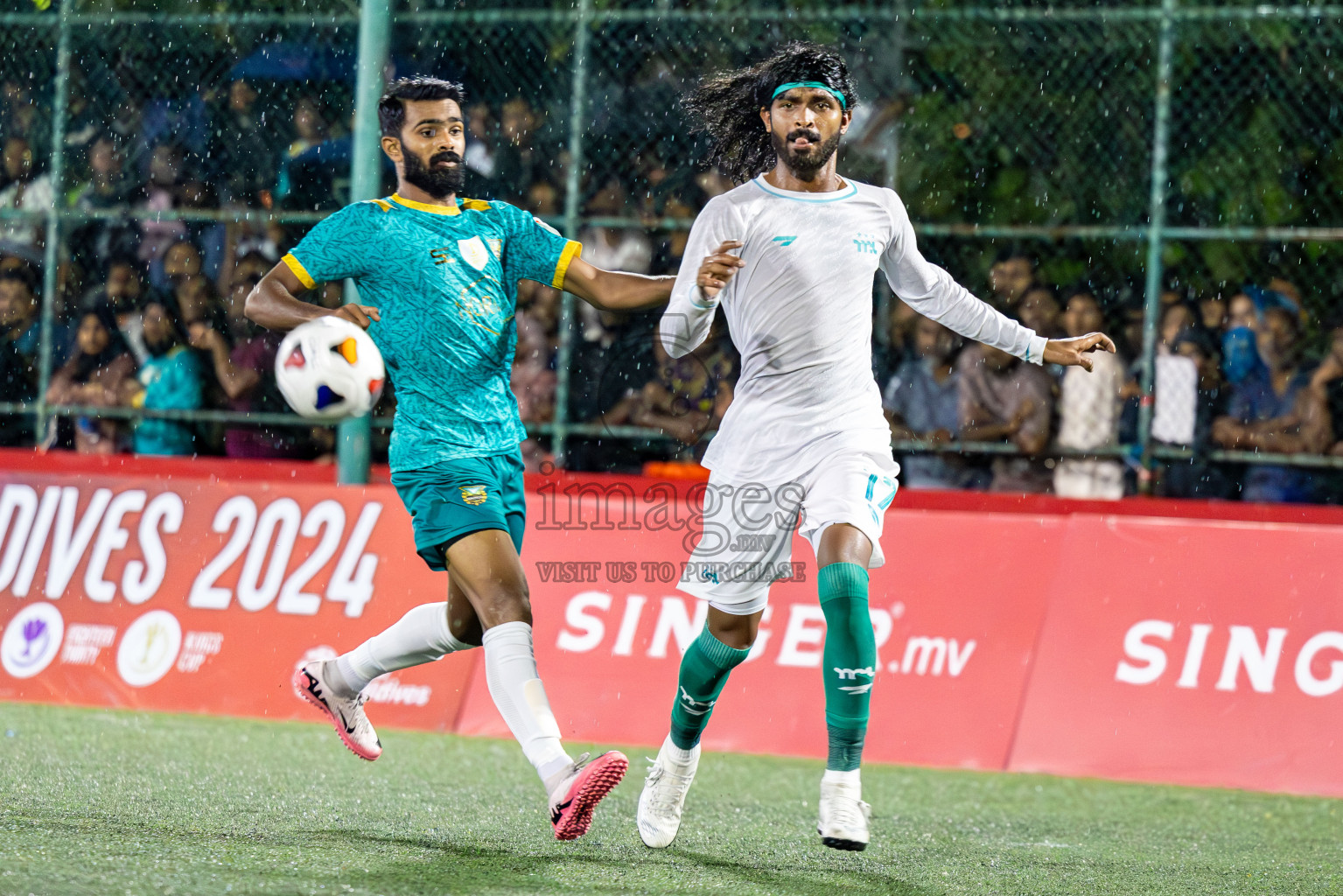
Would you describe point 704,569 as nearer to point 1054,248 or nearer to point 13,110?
point 1054,248

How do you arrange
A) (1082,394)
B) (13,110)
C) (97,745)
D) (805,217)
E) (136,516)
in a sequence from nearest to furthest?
(805,217) < (97,745) < (136,516) < (1082,394) < (13,110)

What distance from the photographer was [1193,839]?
5664 mm

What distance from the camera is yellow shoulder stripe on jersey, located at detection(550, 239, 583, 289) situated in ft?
17.4

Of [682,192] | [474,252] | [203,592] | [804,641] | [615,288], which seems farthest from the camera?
[682,192]

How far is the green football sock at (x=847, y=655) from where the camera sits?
4.74 meters

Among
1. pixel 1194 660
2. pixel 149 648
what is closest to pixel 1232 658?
pixel 1194 660

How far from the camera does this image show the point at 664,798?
16.8 ft

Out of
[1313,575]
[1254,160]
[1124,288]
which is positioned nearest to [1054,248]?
[1124,288]

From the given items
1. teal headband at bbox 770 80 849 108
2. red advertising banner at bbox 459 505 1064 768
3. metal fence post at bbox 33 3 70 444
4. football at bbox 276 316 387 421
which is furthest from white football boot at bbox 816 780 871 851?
metal fence post at bbox 33 3 70 444

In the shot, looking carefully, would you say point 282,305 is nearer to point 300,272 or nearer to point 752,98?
point 300,272

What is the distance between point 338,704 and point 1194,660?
3696mm

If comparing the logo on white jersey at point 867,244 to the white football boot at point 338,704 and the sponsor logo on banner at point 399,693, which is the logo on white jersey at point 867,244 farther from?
the sponsor logo on banner at point 399,693

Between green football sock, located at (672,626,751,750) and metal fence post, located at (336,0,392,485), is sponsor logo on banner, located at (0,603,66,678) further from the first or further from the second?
green football sock, located at (672,626,751,750)

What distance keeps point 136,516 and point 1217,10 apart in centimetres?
607
